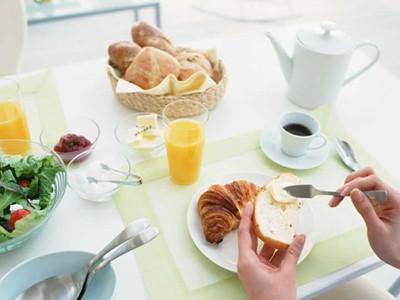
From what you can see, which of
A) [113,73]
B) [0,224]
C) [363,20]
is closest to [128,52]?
[113,73]

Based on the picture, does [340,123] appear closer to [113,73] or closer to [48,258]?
[113,73]

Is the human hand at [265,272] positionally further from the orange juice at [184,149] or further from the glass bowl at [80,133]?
the glass bowl at [80,133]

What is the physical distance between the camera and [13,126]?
903 mm

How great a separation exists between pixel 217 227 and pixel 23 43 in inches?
46.4

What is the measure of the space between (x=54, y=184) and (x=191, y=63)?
515 millimetres

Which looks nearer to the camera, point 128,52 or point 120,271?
point 120,271

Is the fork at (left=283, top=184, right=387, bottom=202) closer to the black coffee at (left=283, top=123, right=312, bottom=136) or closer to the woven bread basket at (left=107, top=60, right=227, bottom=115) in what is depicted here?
the black coffee at (left=283, top=123, right=312, bottom=136)

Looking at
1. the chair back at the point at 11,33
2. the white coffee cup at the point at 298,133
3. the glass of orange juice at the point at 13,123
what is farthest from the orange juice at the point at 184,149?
the chair back at the point at 11,33

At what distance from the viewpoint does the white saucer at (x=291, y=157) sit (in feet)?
3.11

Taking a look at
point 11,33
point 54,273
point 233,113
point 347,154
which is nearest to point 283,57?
point 233,113

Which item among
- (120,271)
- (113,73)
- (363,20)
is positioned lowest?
(363,20)

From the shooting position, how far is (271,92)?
1192 mm

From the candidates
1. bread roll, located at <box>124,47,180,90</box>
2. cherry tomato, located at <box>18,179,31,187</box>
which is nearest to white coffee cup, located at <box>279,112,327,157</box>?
bread roll, located at <box>124,47,180,90</box>

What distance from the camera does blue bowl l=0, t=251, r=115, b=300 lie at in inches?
25.4
